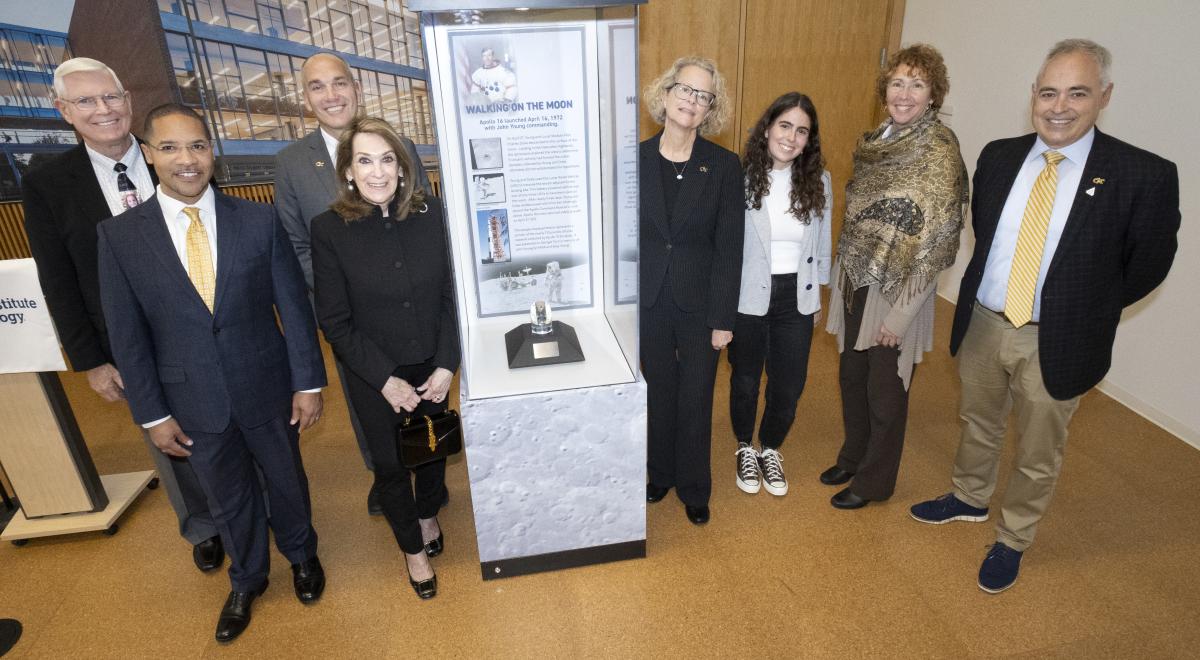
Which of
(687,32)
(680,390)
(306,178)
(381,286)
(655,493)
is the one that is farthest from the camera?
(687,32)

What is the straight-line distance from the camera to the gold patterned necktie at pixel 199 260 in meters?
1.81

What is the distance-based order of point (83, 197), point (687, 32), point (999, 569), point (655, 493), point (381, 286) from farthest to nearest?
1. point (687, 32)
2. point (655, 493)
3. point (999, 569)
4. point (83, 197)
5. point (381, 286)

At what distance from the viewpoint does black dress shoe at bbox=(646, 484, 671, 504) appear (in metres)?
2.74

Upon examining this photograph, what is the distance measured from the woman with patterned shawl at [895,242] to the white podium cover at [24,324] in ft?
9.77

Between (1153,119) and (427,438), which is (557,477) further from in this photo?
(1153,119)

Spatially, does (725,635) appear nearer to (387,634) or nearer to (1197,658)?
(387,634)

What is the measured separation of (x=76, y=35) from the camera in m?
4.11

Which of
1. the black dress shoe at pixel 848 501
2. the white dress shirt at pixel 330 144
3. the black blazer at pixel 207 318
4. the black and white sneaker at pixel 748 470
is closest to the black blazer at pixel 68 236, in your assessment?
the black blazer at pixel 207 318

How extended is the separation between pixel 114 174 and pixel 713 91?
2.02m

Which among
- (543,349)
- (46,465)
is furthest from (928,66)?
(46,465)

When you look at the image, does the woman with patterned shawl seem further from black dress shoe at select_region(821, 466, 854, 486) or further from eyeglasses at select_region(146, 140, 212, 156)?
eyeglasses at select_region(146, 140, 212, 156)

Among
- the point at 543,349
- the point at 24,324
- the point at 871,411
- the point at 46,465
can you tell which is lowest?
the point at 46,465

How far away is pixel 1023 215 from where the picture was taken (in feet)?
6.67

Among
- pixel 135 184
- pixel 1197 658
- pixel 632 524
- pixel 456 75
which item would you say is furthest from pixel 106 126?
pixel 1197 658
